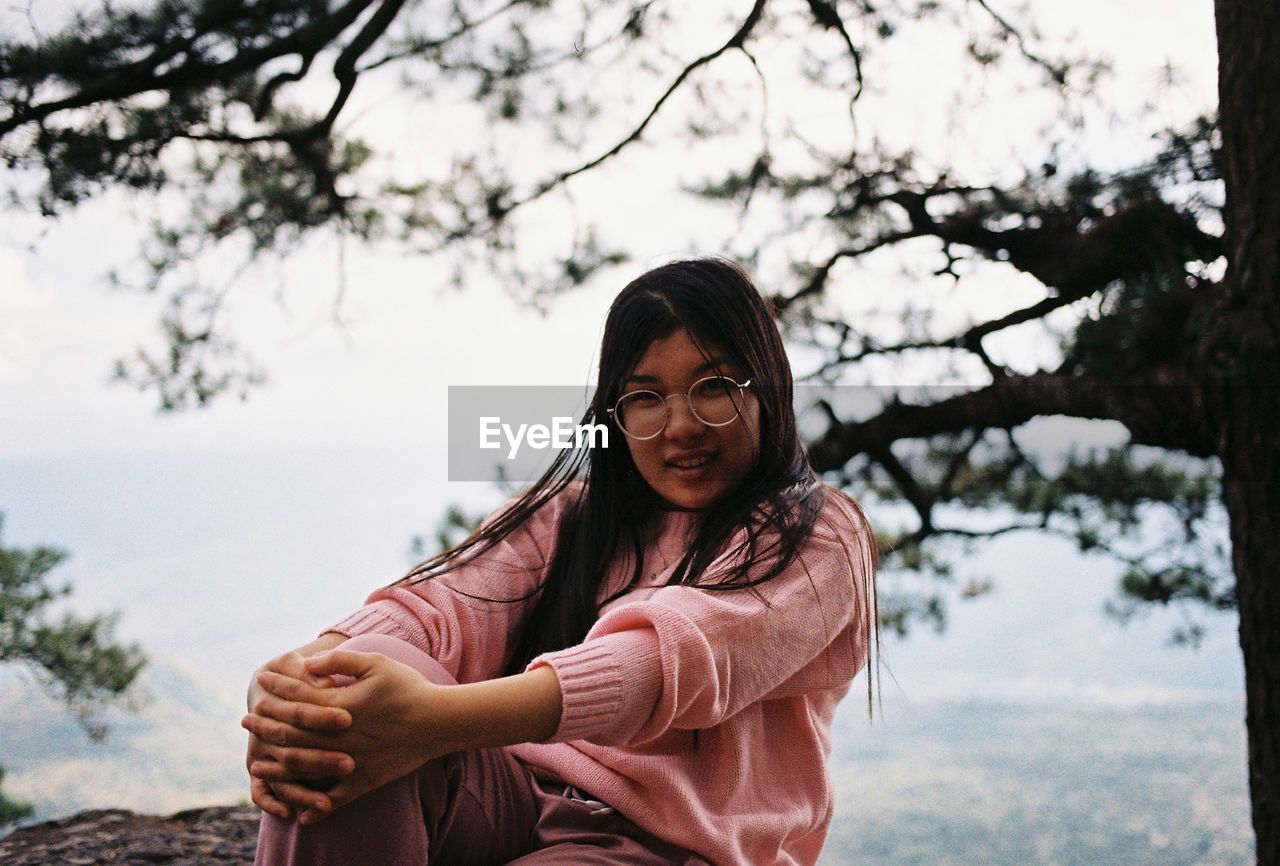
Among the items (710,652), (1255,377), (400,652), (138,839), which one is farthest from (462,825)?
(1255,377)

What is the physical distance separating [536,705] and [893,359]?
70.0 inches

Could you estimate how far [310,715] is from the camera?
0.72m

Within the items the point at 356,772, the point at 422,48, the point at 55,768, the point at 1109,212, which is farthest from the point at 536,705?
the point at 55,768

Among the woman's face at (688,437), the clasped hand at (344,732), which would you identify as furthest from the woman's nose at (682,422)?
the clasped hand at (344,732)

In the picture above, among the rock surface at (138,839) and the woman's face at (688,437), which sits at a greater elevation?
the woman's face at (688,437)

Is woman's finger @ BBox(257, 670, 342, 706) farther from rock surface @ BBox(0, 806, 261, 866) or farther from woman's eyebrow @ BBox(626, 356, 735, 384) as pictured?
rock surface @ BBox(0, 806, 261, 866)

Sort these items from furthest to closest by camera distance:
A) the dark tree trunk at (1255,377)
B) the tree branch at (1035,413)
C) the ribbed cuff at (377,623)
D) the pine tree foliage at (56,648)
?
the pine tree foliage at (56,648), the tree branch at (1035,413), the dark tree trunk at (1255,377), the ribbed cuff at (377,623)

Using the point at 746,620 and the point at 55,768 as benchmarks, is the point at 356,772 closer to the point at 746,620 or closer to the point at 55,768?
the point at 746,620

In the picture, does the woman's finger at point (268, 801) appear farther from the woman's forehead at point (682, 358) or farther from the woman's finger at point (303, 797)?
the woman's forehead at point (682, 358)

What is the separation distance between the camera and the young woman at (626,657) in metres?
0.73

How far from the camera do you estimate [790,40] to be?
2379 mm

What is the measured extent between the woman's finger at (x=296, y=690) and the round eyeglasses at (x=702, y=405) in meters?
0.39

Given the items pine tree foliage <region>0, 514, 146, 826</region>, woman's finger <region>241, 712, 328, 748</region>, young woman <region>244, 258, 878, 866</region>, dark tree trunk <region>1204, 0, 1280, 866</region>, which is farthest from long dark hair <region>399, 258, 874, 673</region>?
pine tree foliage <region>0, 514, 146, 826</region>

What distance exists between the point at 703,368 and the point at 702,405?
0.11 ft
